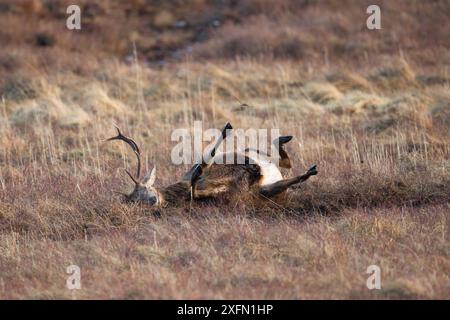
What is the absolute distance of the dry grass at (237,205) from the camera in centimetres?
485

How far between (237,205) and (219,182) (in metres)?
0.24

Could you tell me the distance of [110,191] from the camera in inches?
258

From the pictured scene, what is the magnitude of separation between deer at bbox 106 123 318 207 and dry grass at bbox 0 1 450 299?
112 mm

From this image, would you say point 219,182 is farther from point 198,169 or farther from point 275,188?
point 275,188

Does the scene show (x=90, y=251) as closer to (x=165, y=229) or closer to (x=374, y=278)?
(x=165, y=229)

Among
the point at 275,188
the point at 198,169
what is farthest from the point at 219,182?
the point at 275,188

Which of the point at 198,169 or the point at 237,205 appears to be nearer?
the point at 198,169

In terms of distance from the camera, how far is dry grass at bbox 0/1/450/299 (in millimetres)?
4848

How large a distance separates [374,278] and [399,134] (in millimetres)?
3934

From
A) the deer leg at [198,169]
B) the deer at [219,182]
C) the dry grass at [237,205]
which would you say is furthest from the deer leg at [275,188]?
the deer leg at [198,169]

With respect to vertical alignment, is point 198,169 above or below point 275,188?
above

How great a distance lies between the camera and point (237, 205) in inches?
237

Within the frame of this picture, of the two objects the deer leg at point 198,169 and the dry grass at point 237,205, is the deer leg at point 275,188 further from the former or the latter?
the deer leg at point 198,169

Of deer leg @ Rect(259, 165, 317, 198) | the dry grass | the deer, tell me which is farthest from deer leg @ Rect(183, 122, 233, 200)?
deer leg @ Rect(259, 165, 317, 198)
